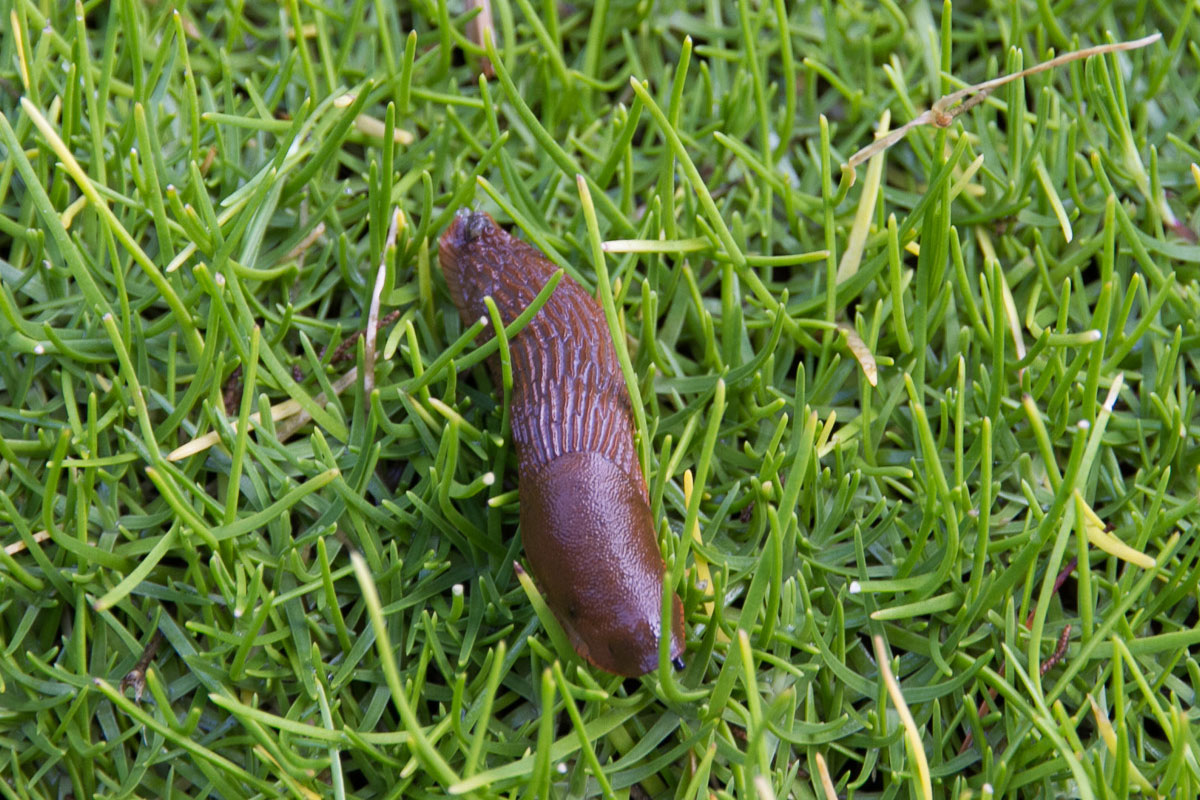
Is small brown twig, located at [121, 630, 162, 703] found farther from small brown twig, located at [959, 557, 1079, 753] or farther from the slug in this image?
small brown twig, located at [959, 557, 1079, 753]

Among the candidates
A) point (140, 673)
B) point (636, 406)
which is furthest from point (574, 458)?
point (140, 673)

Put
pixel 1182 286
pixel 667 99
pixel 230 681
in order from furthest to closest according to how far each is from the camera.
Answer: pixel 667 99, pixel 1182 286, pixel 230 681

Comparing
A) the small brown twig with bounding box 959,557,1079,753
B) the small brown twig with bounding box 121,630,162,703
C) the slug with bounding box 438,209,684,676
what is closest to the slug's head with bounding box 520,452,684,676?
the slug with bounding box 438,209,684,676

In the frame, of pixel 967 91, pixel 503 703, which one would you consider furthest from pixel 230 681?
pixel 967 91

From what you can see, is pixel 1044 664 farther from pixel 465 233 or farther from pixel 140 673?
pixel 140 673

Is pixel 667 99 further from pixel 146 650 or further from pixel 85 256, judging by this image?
pixel 146 650
